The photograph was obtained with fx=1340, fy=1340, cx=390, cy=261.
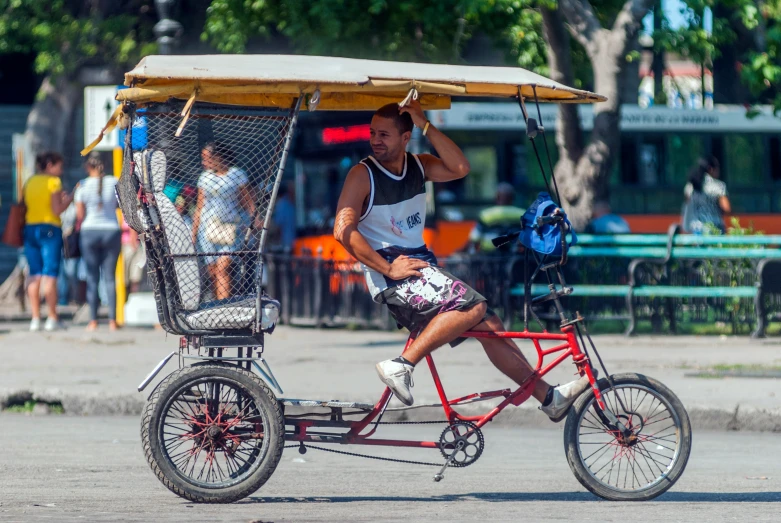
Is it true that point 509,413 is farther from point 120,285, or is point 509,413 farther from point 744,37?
point 744,37

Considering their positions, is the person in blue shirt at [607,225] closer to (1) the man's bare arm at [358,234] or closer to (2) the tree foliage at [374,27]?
(2) the tree foliage at [374,27]

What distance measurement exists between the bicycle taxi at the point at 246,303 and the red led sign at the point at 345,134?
1238cm

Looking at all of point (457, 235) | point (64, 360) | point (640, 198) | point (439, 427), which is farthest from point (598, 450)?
point (640, 198)

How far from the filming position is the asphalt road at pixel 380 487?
5.77 meters

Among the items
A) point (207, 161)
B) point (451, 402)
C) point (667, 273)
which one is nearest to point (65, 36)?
point (667, 273)

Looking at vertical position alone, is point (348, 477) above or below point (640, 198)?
below

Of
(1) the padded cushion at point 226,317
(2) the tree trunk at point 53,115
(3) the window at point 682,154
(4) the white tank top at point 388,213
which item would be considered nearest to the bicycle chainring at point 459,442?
(4) the white tank top at point 388,213

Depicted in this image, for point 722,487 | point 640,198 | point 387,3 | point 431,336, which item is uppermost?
point 387,3

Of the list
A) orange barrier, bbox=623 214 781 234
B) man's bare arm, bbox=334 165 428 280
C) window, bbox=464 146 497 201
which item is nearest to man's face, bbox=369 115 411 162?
man's bare arm, bbox=334 165 428 280

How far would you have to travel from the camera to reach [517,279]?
14.3m

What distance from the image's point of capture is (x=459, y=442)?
6.04 metres

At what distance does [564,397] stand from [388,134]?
4.78 feet

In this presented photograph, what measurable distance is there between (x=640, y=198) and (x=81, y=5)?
10.2m

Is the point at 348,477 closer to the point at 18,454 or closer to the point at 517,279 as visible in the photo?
the point at 18,454
